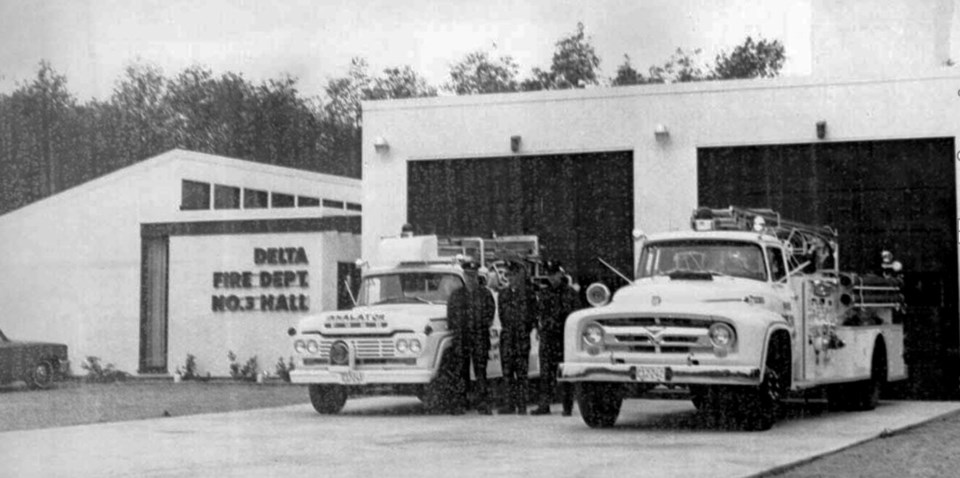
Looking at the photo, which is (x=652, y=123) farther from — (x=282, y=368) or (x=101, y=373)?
(x=101, y=373)

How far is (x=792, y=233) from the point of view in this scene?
57.9ft

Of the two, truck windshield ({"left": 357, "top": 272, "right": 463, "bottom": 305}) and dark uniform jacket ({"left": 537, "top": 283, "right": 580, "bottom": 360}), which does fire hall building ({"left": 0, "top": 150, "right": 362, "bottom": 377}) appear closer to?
truck windshield ({"left": 357, "top": 272, "right": 463, "bottom": 305})

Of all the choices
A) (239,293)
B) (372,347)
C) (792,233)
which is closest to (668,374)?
(792,233)

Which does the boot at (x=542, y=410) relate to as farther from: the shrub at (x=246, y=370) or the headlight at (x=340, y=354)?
the shrub at (x=246, y=370)

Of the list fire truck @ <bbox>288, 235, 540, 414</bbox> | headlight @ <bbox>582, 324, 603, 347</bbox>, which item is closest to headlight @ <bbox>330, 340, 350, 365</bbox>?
fire truck @ <bbox>288, 235, 540, 414</bbox>

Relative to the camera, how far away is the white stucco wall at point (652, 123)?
21.6m

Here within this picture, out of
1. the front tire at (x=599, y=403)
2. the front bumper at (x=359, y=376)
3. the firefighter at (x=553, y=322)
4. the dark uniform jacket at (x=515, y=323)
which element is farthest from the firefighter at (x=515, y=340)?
the front tire at (x=599, y=403)

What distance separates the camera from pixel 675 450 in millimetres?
12836

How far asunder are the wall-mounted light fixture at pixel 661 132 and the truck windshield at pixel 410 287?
5.57 meters

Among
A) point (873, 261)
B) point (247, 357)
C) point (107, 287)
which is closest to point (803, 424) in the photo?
point (873, 261)

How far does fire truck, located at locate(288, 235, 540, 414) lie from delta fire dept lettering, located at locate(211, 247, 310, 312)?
10454 millimetres

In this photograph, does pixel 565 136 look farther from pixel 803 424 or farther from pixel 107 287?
pixel 107 287

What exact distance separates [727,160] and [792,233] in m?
5.24

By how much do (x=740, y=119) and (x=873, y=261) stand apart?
2812 millimetres
